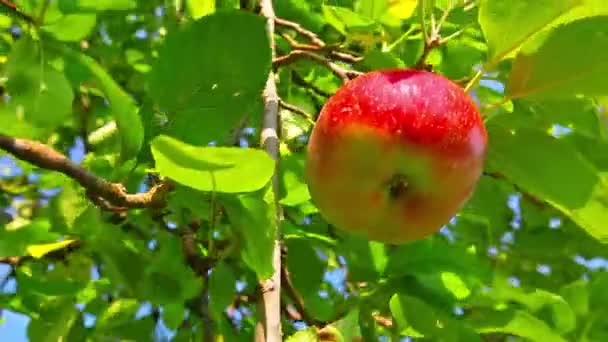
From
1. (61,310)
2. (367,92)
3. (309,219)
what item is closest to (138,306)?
(61,310)

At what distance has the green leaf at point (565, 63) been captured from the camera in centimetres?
81

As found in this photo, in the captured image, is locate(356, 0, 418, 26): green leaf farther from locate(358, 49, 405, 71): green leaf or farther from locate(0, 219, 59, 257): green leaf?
locate(0, 219, 59, 257): green leaf

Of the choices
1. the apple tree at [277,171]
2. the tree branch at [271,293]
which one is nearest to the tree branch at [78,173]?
the apple tree at [277,171]

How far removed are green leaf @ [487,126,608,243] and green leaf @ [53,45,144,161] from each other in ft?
1.20

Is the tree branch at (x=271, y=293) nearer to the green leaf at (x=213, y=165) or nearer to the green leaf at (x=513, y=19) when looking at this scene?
the green leaf at (x=213, y=165)

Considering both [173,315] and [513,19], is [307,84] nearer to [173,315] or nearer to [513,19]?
[173,315]

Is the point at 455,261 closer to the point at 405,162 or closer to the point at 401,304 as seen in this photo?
the point at 401,304

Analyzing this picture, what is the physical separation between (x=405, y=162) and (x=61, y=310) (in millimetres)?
563

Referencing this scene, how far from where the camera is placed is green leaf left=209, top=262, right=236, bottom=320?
104 cm

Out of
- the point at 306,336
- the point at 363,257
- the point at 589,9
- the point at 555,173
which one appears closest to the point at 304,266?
the point at 363,257

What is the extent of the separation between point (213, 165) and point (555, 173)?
1.15 feet

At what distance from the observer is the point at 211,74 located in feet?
2.82

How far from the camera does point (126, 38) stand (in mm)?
1982

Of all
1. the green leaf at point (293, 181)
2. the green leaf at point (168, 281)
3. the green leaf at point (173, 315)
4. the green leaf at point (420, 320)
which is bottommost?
the green leaf at point (173, 315)
